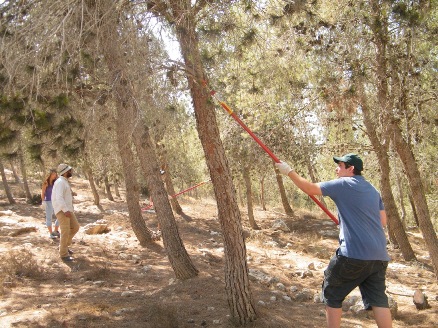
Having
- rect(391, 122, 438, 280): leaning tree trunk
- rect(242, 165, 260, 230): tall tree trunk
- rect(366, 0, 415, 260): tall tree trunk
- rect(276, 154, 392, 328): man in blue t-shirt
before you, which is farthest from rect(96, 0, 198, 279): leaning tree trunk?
rect(242, 165, 260, 230): tall tree trunk

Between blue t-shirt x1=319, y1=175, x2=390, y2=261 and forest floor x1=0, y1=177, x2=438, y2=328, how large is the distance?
5.06 ft

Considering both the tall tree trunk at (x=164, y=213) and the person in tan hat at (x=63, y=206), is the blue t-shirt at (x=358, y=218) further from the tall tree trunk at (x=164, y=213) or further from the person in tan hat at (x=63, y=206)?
the person in tan hat at (x=63, y=206)

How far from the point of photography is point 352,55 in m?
6.21

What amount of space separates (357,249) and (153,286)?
3.66 m

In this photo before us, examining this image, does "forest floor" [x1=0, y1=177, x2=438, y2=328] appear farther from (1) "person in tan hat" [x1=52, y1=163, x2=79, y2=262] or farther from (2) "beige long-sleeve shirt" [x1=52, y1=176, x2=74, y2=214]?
(2) "beige long-sleeve shirt" [x1=52, y1=176, x2=74, y2=214]

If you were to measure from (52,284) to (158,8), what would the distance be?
14.4ft

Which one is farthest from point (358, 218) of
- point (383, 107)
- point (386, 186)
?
point (386, 186)

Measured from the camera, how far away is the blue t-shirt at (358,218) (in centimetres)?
336

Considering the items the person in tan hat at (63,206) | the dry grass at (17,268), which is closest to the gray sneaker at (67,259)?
the person in tan hat at (63,206)

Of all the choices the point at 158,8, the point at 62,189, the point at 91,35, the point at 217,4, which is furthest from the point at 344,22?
the point at 62,189

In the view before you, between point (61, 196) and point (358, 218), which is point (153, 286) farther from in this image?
point (358, 218)

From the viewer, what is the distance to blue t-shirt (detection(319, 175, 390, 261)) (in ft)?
11.0

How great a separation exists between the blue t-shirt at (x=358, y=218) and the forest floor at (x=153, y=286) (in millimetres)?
1541

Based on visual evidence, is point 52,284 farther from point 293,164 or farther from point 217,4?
point 293,164
